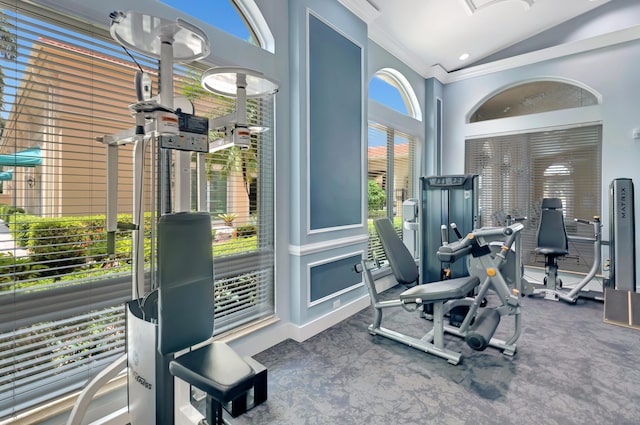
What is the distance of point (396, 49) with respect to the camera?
4457 mm

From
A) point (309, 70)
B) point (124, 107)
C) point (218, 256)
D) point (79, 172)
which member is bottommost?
point (218, 256)

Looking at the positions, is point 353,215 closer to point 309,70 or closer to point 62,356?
point 309,70

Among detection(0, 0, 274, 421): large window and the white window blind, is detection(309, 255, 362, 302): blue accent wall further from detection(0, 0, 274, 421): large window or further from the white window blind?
the white window blind

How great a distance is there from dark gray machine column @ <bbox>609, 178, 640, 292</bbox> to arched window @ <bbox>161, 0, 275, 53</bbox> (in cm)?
415

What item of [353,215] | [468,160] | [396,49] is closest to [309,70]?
[353,215]

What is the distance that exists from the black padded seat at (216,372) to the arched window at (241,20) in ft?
7.23

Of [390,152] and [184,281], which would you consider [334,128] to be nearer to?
[390,152]

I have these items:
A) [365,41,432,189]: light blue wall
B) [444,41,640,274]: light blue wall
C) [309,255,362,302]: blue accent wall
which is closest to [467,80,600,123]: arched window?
[444,41,640,274]: light blue wall

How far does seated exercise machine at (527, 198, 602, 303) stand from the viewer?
3818 millimetres

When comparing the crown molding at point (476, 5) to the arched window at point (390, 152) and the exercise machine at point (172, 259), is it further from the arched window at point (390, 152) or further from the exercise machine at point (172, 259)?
the exercise machine at point (172, 259)

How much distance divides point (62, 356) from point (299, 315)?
168cm

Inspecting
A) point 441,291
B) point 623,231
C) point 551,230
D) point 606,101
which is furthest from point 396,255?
point 606,101

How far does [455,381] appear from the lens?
220cm

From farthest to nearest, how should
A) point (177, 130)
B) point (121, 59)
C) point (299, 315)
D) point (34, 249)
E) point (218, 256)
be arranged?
point (299, 315), point (218, 256), point (121, 59), point (34, 249), point (177, 130)
